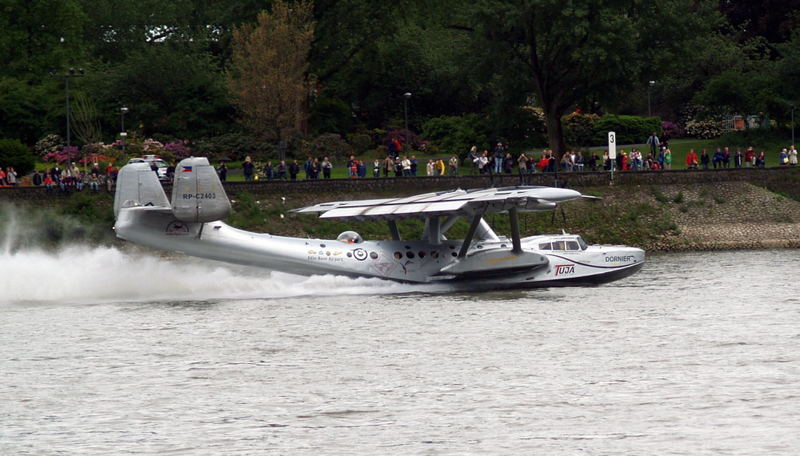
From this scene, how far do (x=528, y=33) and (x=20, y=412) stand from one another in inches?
2129

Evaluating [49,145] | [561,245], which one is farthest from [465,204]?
[49,145]

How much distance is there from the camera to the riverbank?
58812 millimetres

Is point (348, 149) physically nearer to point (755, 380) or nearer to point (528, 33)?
point (528, 33)

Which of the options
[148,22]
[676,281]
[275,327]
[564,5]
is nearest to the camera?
[275,327]

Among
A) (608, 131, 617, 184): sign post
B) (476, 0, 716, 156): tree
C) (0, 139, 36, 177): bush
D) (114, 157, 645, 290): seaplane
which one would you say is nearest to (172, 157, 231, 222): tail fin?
(114, 157, 645, 290): seaplane

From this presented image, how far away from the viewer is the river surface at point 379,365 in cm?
2170

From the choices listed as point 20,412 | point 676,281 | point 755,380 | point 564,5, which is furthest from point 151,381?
point 564,5

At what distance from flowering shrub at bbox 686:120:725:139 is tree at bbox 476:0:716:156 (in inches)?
657

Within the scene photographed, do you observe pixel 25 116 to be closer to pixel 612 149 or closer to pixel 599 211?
pixel 612 149

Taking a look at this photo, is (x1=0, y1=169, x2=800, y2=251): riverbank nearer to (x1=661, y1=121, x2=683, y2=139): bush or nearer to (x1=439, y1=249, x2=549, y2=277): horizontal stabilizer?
(x1=439, y1=249, x2=549, y2=277): horizontal stabilizer

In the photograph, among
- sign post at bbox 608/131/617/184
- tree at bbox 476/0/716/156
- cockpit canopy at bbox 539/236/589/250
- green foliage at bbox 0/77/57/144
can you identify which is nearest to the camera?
cockpit canopy at bbox 539/236/589/250

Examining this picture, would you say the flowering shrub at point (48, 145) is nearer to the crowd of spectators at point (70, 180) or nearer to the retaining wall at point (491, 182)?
the crowd of spectators at point (70, 180)

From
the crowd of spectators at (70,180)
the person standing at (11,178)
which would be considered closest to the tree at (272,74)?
the crowd of spectators at (70,180)

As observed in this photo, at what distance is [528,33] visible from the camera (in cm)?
7350
